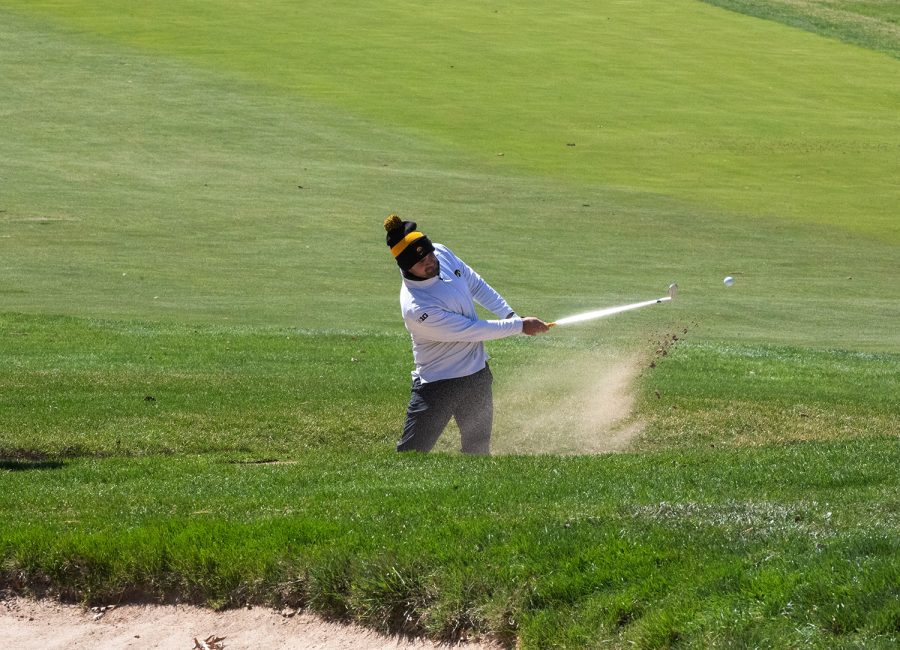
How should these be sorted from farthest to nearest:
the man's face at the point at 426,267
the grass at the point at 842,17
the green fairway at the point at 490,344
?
1. the grass at the point at 842,17
2. the man's face at the point at 426,267
3. the green fairway at the point at 490,344

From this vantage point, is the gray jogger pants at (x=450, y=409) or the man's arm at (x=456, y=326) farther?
the gray jogger pants at (x=450, y=409)

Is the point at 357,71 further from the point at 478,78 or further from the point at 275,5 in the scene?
the point at 275,5

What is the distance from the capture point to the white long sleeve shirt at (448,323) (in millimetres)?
9922

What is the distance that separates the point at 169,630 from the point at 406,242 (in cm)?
366

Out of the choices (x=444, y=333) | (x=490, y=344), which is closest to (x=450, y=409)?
(x=444, y=333)

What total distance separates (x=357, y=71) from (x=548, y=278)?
2423cm


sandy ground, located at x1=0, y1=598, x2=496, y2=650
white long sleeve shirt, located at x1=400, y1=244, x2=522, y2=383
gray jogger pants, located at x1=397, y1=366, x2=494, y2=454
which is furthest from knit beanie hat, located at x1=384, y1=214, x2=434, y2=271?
sandy ground, located at x1=0, y1=598, x2=496, y2=650

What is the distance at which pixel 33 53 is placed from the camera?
45.3m

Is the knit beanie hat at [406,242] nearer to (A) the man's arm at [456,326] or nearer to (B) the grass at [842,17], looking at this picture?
(A) the man's arm at [456,326]

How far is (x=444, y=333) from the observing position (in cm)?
998

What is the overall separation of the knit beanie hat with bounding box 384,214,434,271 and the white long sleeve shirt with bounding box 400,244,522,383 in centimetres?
30

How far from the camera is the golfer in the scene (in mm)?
9859

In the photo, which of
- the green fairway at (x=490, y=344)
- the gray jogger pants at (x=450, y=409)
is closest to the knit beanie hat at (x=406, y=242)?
the gray jogger pants at (x=450, y=409)

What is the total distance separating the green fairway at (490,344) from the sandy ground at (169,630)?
0.13 metres
